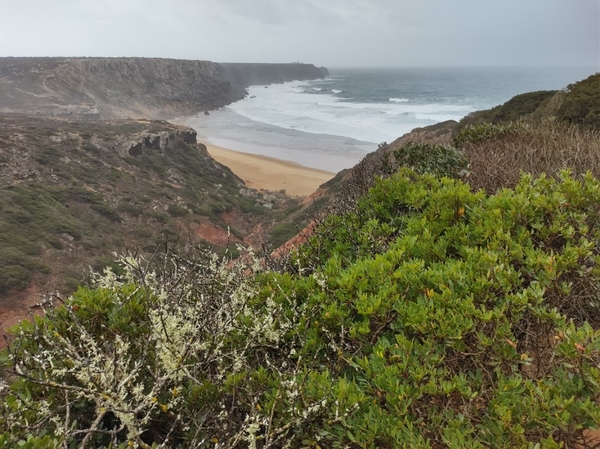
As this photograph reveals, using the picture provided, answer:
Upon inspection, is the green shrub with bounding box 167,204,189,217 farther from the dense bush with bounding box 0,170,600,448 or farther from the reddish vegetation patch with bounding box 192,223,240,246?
the dense bush with bounding box 0,170,600,448

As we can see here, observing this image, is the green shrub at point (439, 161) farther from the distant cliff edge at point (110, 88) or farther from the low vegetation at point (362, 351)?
the distant cliff edge at point (110, 88)

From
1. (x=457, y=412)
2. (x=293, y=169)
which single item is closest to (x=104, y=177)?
(x=293, y=169)

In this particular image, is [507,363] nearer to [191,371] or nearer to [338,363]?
[338,363]

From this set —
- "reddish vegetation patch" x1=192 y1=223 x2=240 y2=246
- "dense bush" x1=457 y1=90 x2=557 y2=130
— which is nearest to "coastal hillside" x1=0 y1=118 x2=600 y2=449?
"dense bush" x1=457 y1=90 x2=557 y2=130

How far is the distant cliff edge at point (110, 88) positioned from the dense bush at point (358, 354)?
5130cm

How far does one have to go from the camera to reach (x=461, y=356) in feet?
7.09

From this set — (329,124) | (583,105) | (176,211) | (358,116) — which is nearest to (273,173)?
(176,211)

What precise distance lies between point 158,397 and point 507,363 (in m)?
2.00

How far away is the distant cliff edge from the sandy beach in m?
23.2

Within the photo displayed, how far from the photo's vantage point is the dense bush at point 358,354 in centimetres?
179

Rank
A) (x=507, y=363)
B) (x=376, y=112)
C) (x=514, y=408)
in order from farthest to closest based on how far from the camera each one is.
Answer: (x=376, y=112)
(x=507, y=363)
(x=514, y=408)

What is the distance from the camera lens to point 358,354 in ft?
7.95

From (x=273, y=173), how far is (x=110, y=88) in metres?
48.9

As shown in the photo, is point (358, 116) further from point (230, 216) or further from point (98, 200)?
point (98, 200)
